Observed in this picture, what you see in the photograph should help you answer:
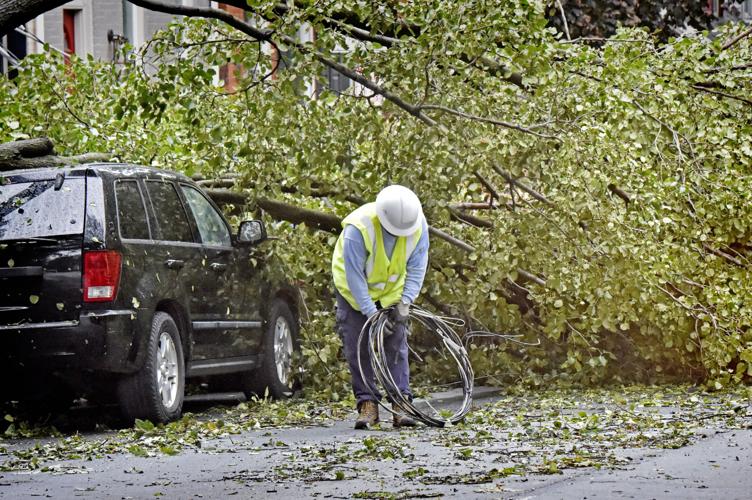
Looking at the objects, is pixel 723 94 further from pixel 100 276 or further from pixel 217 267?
pixel 100 276

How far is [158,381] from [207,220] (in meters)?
1.96

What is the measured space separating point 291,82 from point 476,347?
3118 millimetres

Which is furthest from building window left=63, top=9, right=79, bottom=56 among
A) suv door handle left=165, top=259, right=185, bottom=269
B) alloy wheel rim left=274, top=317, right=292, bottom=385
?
suv door handle left=165, top=259, right=185, bottom=269

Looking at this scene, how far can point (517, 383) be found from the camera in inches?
563

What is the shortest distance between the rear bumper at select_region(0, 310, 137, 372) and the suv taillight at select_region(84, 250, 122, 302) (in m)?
0.13

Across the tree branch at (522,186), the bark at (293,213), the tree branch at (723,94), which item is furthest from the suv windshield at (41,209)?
the tree branch at (723,94)

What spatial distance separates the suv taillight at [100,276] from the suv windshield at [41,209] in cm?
22

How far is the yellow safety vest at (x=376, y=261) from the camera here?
10.9 m

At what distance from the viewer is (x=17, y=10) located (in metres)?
9.19

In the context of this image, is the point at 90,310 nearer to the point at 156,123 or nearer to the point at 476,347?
the point at 156,123

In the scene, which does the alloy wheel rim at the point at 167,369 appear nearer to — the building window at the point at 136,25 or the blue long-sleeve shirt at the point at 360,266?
the blue long-sleeve shirt at the point at 360,266

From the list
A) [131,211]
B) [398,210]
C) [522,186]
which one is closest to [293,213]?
[522,186]

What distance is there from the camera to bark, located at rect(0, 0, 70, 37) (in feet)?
30.1

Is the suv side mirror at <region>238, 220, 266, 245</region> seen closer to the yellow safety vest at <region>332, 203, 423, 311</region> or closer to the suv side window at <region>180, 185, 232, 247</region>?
the suv side window at <region>180, 185, 232, 247</region>
